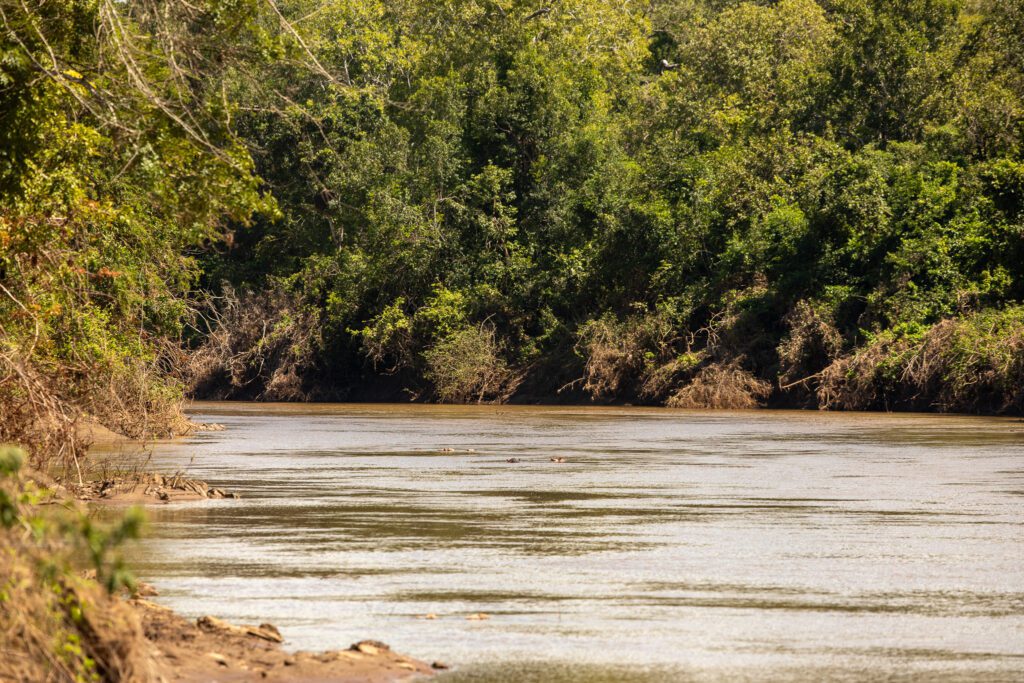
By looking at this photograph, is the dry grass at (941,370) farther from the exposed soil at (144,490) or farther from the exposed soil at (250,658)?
the exposed soil at (250,658)

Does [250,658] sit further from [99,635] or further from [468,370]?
[468,370]

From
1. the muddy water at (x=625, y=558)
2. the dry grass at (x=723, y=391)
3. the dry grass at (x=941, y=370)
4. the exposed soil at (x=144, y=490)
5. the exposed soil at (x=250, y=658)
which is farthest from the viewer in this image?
the dry grass at (x=723, y=391)

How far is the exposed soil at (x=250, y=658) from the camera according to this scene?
30.9ft

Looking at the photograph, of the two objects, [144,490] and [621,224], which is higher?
[621,224]

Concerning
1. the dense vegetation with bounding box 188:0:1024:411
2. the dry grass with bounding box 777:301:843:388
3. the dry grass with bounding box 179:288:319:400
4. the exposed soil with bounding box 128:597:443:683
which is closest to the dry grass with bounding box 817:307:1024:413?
the dense vegetation with bounding box 188:0:1024:411

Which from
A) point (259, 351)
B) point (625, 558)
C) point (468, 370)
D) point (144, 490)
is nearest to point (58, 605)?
point (625, 558)

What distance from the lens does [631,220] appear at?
59156 mm

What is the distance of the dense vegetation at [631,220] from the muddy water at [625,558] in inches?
535

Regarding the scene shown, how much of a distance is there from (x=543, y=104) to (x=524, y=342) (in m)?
9.44

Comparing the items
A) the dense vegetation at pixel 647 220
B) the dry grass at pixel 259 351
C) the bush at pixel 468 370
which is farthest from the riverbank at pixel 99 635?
the dry grass at pixel 259 351

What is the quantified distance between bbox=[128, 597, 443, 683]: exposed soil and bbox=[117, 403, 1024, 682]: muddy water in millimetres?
343

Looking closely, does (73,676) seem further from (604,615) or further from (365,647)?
(604,615)

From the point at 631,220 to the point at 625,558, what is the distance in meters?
44.9

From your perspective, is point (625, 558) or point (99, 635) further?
point (625, 558)
